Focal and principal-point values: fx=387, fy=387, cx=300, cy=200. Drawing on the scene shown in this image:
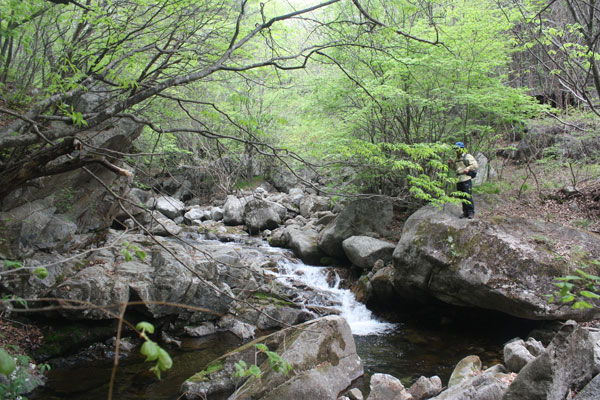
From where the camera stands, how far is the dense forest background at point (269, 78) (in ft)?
15.0

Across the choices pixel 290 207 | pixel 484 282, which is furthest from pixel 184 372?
pixel 290 207

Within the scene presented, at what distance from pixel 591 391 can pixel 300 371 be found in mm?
3287

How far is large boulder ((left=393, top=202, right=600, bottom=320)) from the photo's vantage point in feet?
23.4

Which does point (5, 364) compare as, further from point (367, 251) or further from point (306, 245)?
point (306, 245)

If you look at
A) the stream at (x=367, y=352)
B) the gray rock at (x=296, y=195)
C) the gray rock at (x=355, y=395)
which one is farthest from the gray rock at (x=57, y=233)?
the gray rock at (x=296, y=195)

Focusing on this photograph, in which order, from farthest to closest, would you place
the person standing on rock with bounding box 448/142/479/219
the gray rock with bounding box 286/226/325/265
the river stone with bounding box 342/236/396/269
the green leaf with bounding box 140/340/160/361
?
1. the gray rock with bounding box 286/226/325/265
2. the river stone with bounding box 342/236/396/269
3. the person standing on rock with bounding box 448/142/479/219
4. the green leaf with bounding box 140/340/160/361

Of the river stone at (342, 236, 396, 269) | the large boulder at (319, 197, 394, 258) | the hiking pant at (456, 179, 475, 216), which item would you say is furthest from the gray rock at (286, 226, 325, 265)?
the hiking pant at (456, 179, 475, 216)

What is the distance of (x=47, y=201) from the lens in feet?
26.5

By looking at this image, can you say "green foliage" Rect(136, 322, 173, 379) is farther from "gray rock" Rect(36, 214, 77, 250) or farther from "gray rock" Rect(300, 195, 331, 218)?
"gray rock" Rect(300, 195, 331, 218)

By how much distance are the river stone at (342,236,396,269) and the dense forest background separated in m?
1.77

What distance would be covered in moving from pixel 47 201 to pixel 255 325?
5.21 m

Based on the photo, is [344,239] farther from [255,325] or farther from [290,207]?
[290,207]

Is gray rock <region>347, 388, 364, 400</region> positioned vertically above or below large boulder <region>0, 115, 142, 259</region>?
below

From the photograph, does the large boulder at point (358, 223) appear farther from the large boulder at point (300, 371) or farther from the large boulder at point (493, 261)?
the large boulder at point (300, 371)
